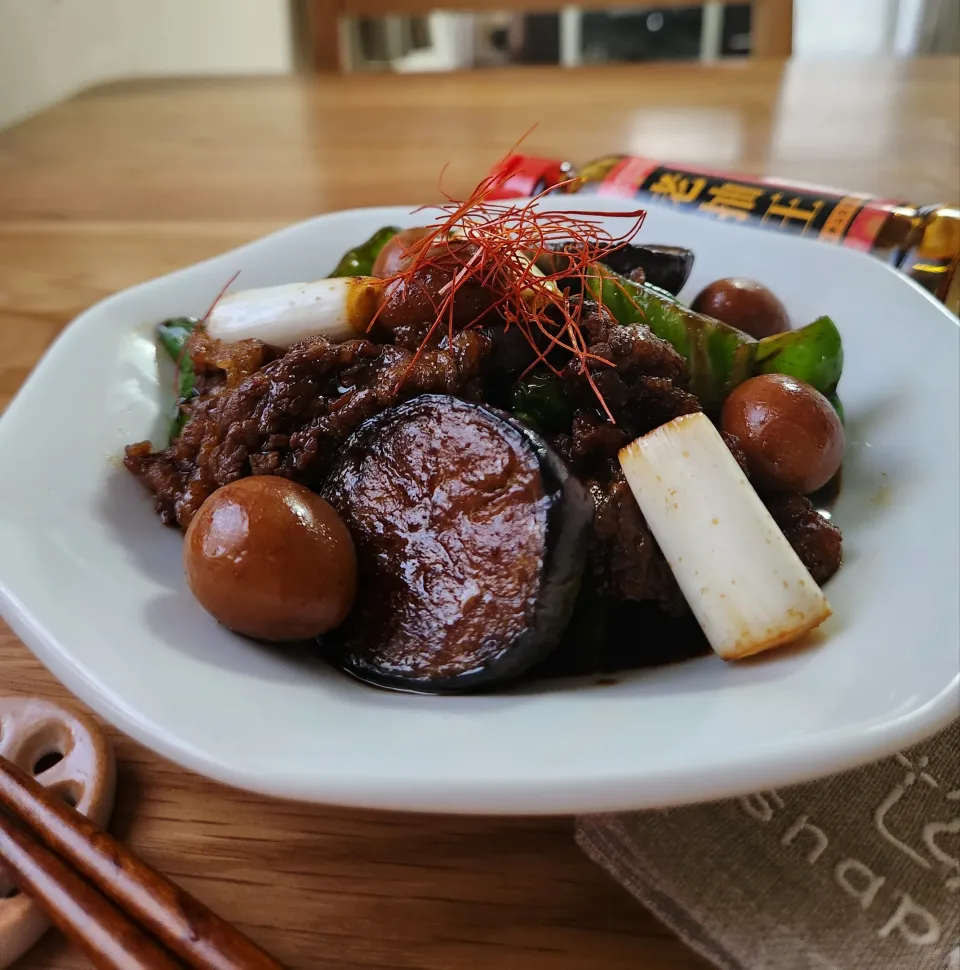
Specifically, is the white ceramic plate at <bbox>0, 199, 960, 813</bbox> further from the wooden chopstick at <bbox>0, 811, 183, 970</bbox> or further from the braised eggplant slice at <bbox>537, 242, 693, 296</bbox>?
the braised eggplant slice at <bbox>537, 242, 693, 296</bbox>

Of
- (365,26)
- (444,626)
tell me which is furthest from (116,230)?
(365,26)

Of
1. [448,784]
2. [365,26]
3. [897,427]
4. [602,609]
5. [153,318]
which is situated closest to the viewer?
[448,784]

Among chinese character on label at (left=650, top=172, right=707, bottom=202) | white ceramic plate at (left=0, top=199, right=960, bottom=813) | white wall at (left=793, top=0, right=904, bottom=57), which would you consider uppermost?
white wall at (left=793, top=0, right=904, bottom=57)

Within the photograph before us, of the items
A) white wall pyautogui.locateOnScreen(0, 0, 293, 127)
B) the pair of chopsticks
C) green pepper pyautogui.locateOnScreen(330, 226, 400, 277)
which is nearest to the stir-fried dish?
green pepper pyautogui.locateOnScreen(330, 226, 400, 277)

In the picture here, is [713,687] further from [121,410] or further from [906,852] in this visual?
[121,410]

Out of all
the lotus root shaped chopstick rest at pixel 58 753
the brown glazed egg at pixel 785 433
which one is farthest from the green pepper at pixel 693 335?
the lotus root shaped chopstick rest at pixel 58 753

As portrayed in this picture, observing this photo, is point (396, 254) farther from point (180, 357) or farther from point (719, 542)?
point (719, 542)

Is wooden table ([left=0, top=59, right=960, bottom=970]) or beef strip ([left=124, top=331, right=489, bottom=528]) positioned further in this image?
beef strip ([left=124, top=331, right=489, bottom=528])
